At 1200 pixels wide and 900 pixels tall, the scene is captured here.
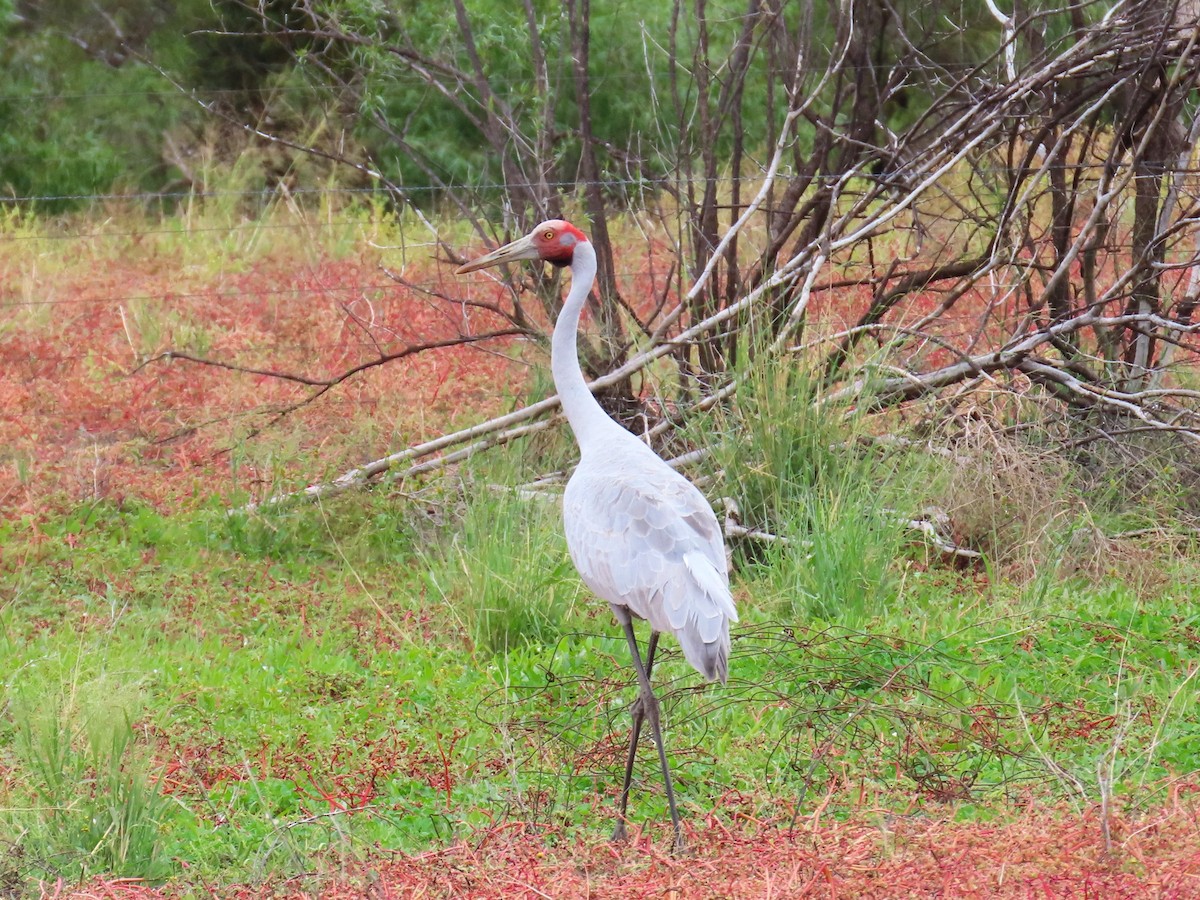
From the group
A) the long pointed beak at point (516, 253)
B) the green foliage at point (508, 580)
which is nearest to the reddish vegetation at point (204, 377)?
the green foliage at point (508, 580)

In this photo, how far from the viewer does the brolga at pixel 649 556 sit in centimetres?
372

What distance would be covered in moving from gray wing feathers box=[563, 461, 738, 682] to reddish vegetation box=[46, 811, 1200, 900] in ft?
1.88

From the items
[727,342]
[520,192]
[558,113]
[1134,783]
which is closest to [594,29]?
[558,113]

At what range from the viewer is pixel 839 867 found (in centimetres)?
290

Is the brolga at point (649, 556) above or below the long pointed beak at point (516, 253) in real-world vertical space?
below

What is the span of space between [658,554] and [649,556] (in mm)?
24

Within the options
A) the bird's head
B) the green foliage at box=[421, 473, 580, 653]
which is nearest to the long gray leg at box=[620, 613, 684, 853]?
the green foliage at box=[421, 473, 580, 653]

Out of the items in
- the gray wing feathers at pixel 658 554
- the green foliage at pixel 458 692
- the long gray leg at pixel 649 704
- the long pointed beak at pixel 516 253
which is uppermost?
the long pointed beak at pixel 516 253

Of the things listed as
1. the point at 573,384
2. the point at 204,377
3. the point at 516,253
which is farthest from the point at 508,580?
the point at 204,377

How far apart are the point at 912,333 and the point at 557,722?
8.29ft

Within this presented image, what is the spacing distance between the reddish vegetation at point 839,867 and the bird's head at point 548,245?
2123 millimetres

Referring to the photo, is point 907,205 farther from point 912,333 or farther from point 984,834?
point 984,834

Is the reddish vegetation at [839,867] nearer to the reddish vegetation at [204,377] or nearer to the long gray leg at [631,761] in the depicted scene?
the long gray leg at [631,761]

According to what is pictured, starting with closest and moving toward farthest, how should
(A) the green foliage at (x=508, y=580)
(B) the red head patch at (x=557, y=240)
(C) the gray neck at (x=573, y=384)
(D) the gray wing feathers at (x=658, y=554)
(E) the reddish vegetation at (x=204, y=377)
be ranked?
(D) the gray wing feathers at (x=658, y=554)
(C) the gray neck at (x=573, y=384)
(B) the red head patch at (x=557, y=240)
(A) the green foliage at (x=508, y=580)
(E) the reddish vegetation at (x=204, y=377)
